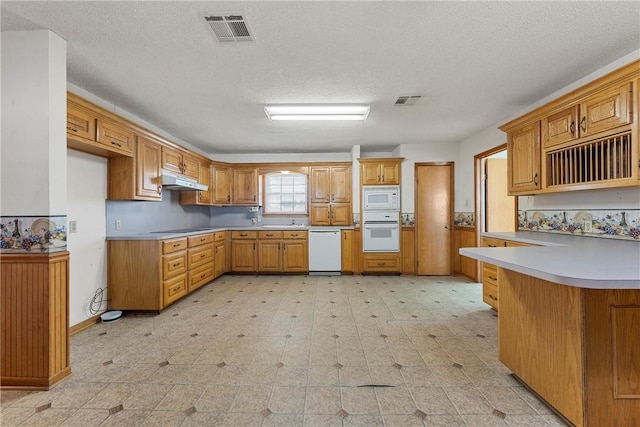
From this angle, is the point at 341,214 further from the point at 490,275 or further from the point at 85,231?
the point at 85,231

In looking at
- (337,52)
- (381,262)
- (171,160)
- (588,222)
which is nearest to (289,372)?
(337,52)

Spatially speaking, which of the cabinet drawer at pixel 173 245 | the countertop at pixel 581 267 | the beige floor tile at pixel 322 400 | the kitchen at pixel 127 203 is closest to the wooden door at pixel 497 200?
the kitchen at pixel 127 203

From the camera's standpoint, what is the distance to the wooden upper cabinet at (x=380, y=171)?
5.32 meters

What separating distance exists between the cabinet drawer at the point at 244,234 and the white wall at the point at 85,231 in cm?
228

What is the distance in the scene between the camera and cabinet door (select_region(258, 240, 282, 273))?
5316 millimetres

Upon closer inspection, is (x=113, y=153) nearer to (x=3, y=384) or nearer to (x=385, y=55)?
(x=3, y=384)

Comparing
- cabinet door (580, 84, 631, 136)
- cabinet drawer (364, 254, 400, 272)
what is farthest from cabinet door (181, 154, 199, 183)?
cabinet door (580, 84, 631, 136)

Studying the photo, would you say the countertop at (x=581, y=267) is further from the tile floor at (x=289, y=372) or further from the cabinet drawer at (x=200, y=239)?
the cabinet drawer at (x=200, y=239)

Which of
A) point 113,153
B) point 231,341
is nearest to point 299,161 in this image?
point 113,153

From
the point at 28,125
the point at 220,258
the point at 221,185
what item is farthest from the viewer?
the point at 221,185

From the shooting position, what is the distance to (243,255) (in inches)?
211

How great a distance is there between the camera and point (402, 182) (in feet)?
17.4

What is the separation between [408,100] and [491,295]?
2.48 m

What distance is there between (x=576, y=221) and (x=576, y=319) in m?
2.03
